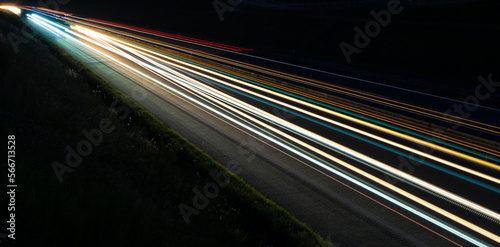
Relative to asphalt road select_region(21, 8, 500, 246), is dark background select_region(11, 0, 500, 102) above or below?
above

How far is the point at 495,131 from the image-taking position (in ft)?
53.2

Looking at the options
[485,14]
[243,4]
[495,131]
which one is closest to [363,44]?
[485,14]
